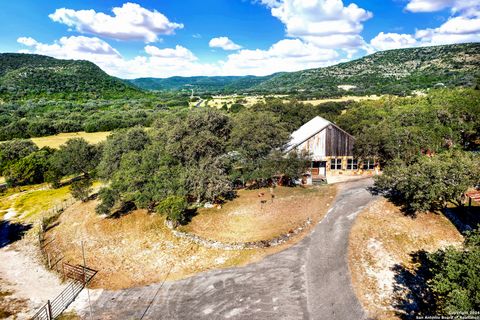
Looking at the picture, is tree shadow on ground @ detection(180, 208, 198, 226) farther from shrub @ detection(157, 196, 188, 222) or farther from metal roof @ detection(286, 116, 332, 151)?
metal roof @ detection(286, 116, 332, 151)

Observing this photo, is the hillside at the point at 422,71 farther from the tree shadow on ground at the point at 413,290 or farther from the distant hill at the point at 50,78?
the tree shadow on ground at the point at 413,290

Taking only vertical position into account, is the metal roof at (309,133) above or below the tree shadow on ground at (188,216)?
above

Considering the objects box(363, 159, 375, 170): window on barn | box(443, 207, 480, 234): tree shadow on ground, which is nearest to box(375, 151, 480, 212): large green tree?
box(443, 207, 480, 234): tree shadow on ground

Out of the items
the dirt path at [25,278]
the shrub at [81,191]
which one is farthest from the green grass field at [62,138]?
the dirt path at [25,278]

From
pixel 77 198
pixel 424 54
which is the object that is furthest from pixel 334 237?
pixel 424 54

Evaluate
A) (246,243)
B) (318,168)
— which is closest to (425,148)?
(318,168)

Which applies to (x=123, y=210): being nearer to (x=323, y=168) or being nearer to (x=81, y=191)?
(x=81, y=191)
